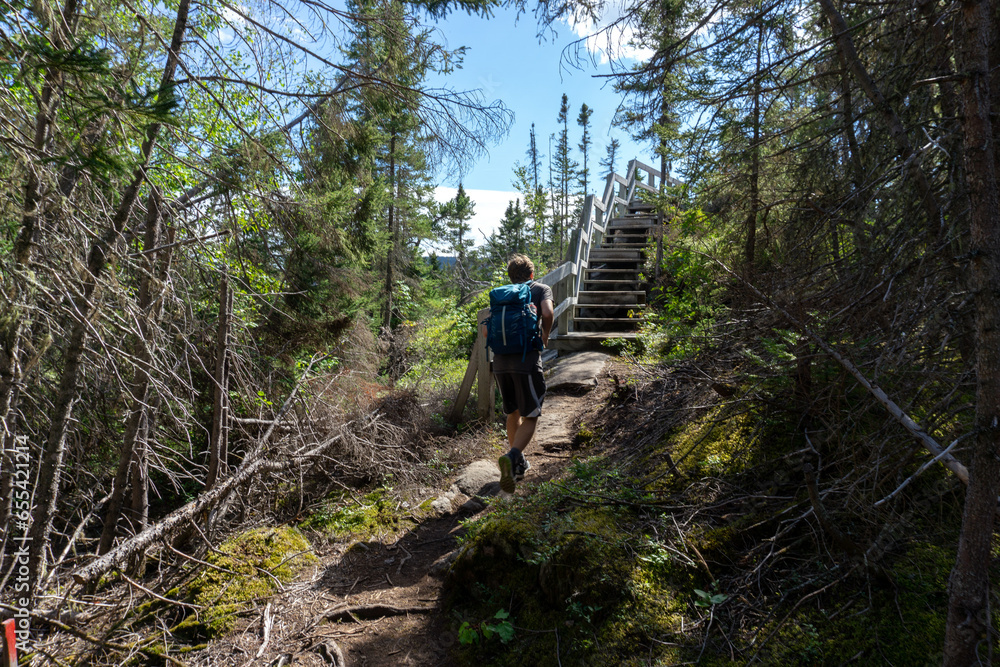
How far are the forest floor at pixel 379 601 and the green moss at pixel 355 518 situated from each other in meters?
0.15

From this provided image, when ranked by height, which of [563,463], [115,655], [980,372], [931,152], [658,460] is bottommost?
[115,655]

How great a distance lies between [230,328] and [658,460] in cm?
392

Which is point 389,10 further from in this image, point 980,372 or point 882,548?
point 882,548

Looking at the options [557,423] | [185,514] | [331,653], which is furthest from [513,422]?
[185,514]

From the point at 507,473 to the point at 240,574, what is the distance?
2.16m

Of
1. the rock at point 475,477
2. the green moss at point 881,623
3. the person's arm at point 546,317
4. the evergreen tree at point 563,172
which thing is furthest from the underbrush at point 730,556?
the evergreen tree at point 563,172

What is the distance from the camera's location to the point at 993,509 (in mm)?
1729

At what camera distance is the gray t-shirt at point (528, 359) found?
15.9 feet

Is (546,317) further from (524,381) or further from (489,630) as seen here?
(489,630)

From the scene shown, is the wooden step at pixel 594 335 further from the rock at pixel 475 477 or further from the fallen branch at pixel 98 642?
the fallen branch at pixel 98 642

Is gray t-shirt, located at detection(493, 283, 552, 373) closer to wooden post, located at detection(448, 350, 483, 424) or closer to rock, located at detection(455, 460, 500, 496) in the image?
rock, located at detection(455, 460, 500, 496)

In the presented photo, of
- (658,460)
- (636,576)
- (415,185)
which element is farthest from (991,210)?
(415,185)

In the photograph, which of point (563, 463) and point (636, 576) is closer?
point (636, 576)

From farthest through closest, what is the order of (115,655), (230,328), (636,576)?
(230,328) → (115,655) → (636,576)
